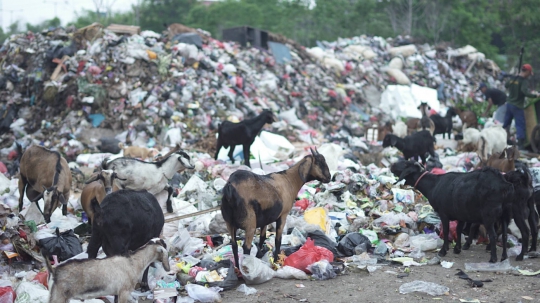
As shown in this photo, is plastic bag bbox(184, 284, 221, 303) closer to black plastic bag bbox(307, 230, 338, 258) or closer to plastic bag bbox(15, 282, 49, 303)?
plastic bag bbox(15, 282, 49, 303)

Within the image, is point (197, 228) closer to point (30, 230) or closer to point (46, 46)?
point (30, 230)

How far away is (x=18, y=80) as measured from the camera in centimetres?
1878

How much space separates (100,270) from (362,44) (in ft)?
81.5

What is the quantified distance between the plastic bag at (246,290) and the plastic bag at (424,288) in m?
1.37

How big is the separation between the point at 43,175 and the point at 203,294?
165 inches

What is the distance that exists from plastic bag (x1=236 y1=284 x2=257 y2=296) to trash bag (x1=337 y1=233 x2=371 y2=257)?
1.60m

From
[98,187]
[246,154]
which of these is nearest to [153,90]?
[246,154]

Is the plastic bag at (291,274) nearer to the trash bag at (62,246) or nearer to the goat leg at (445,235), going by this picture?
the goat leg at (445,235)

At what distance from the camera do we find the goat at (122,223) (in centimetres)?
548

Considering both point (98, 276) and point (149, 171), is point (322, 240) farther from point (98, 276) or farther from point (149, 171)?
point (98, 276)

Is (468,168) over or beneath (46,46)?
beneath

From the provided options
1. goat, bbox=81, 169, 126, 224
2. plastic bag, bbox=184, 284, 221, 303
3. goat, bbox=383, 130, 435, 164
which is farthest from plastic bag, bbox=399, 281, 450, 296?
goat, bbox=383, 130, 435, 164

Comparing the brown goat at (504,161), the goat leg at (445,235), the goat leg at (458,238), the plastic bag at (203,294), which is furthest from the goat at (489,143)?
the plastic bag at (203,294)

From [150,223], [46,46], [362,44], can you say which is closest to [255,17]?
[362,44]
